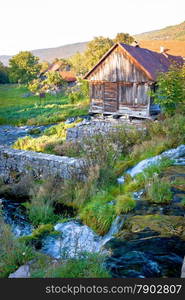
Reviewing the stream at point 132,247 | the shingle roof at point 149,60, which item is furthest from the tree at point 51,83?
the stream at point 132,247

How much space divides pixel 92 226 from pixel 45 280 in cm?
346

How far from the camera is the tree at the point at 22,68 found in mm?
50906

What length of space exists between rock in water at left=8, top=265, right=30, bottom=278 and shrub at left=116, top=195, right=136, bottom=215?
A: 2332 millimetres

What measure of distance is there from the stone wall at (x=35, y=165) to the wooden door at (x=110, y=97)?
31.8ft

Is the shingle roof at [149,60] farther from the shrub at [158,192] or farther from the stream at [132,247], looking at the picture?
the stream at [132,247]

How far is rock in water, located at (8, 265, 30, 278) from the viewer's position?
3122 millimetres

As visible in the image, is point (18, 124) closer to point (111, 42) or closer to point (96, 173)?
point (96, 173)

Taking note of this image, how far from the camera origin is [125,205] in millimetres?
5262

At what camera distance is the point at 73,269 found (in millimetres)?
3143

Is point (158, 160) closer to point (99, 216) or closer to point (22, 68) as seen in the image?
point (99, 216)

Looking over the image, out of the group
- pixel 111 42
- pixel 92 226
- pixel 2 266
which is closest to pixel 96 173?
pixel 92 226

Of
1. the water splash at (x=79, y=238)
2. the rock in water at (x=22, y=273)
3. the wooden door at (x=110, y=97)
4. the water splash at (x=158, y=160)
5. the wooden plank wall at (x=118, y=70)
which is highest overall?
the wooden plank wall at (x=118, y=70)

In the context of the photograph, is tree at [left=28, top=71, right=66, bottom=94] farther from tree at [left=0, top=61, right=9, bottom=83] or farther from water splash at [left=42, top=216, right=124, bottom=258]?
water splash at [left=42, top=216, right=124, bottom=258]

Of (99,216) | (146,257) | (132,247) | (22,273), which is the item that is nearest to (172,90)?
(99,216)
